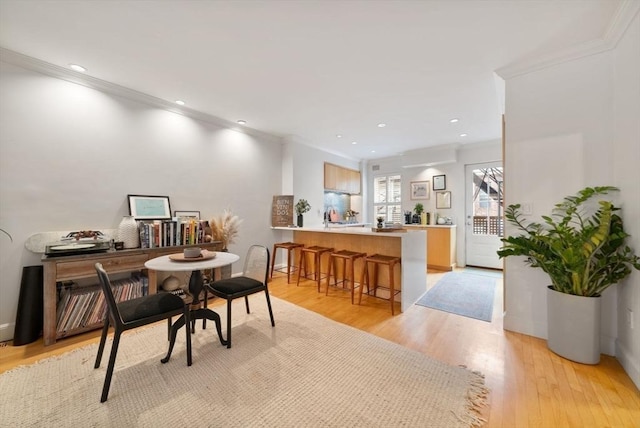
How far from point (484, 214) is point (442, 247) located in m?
1.16

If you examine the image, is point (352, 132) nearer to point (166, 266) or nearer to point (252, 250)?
point (252, 250)

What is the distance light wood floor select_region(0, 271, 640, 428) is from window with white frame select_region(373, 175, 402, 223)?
3.84 metres

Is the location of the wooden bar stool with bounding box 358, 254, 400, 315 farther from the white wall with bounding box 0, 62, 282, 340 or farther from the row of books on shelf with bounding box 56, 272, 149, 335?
the row of books on shelf with bounding box 56, 272, 149, 335

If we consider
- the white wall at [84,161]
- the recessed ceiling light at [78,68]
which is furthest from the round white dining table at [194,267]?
the recessed ceiling light at [78,68]

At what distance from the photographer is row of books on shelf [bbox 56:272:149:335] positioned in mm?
2367

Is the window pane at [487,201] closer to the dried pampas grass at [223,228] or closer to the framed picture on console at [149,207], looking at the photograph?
the dried pampas grass at [223,228]

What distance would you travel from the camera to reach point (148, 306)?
1.85 meters

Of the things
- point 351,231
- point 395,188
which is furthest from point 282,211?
point 395,188

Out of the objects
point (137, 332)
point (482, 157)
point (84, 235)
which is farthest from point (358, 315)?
point (482, 157)

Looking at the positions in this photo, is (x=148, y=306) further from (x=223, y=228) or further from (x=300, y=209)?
(x=300, y=209)

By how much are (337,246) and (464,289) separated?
2094mm

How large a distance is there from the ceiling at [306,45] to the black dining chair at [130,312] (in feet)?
6.37

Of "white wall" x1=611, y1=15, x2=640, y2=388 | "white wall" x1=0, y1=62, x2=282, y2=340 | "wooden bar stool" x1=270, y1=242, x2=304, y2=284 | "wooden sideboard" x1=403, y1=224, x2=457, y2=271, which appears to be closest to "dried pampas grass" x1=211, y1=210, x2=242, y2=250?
"white wall" x1=0, y1=62, x2=282, y2=340

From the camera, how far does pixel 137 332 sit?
2.50 metres
